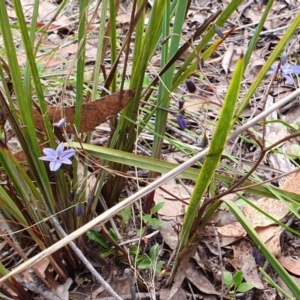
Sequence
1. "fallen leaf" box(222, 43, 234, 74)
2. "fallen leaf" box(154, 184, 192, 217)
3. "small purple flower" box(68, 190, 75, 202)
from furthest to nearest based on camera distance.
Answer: "fallen leaf" box(222, 43, 234, 74) → "fallen leaf" box(154, 184, 192, 217) → "small purple flower" box(68, 190, 75, 202)

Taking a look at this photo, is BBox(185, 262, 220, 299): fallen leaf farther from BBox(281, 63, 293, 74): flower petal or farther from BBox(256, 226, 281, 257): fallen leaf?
BBox(281, 63, 293, 74): flower petal

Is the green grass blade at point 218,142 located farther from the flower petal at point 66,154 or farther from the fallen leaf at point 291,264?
the fallen leaf at point 291,264

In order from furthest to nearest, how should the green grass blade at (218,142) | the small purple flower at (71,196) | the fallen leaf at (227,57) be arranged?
the fallen leaf at (227,57) → the small purple flower at (71,196) → the green grass blade at (218,142)

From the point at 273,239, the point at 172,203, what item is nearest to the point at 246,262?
the point at 273,239

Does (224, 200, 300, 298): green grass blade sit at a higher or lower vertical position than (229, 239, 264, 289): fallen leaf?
higher

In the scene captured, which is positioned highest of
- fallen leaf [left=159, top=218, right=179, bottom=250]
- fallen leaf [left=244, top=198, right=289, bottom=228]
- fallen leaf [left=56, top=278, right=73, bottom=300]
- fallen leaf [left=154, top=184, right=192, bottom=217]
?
fallen leaf [left=244, top=198, right=289, bottom=228]

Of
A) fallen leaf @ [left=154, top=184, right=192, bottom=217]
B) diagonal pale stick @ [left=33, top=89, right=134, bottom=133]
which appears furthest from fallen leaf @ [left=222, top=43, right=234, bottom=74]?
diagonal pale stick @ [left=33, top=89, right=134, bottom=133]

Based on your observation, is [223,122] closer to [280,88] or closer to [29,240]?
[29,240]

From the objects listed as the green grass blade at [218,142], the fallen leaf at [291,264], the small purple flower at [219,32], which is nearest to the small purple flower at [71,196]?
the green grass blade at [218,142]

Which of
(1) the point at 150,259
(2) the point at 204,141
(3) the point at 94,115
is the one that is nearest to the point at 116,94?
(3) the point at 94,115
